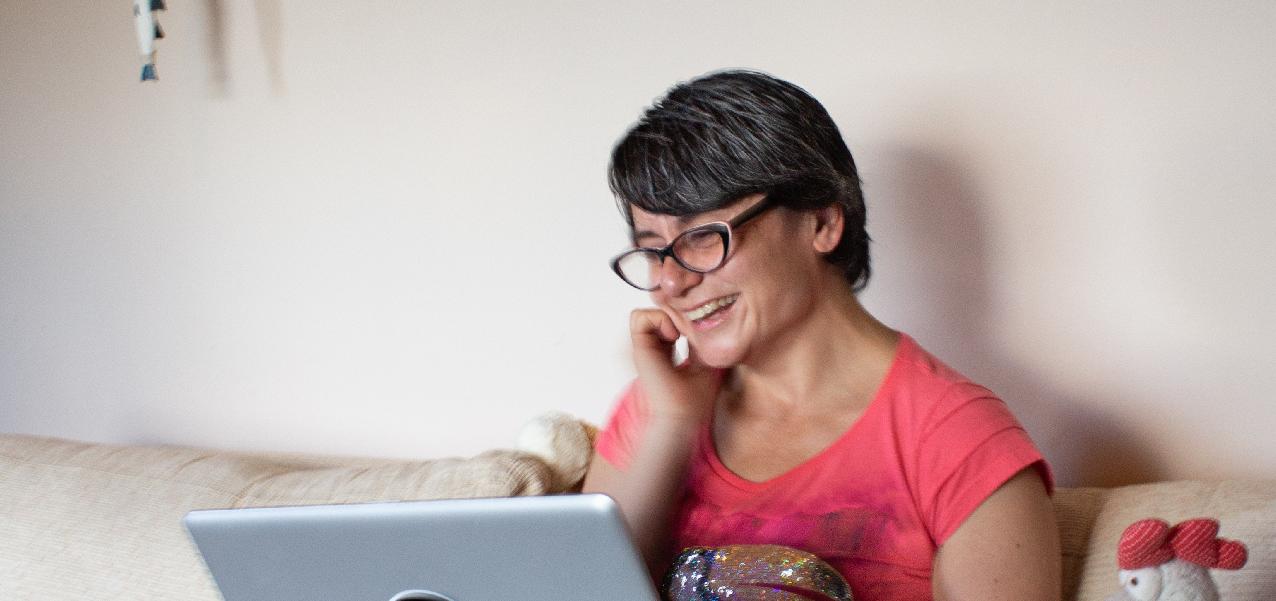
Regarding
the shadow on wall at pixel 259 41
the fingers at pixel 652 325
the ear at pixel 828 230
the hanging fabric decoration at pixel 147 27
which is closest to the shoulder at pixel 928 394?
the ear at pixel 828 230

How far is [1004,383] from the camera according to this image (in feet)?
4.98

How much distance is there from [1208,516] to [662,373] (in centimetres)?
57

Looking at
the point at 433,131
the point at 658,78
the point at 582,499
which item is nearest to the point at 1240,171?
Answer: the point at 658,78

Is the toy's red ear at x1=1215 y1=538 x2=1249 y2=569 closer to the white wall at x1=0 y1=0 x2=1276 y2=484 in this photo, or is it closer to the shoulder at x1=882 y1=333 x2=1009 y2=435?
the shoulder at x1=882 y1=333 x2=1009 y2=435

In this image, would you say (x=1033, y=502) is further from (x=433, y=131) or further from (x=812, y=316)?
(x=433, y=131)

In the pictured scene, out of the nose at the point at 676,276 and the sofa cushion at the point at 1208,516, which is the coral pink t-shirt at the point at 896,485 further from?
the nose at the point at 676,276

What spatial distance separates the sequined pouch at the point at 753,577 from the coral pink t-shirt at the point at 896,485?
171mm

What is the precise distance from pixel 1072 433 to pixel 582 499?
869 mm

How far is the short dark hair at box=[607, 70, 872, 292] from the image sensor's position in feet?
4.05

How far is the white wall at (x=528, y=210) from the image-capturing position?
1.40 metres

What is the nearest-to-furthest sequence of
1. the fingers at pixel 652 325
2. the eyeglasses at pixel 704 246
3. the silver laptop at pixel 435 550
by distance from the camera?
the silver laptop at pixel 435 550 < the eyeglasses at pixel 704 246 < the fingers at pixel 652 325

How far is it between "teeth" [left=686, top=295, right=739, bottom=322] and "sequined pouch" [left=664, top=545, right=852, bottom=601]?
289 mm

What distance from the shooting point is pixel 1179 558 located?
A: 98cm

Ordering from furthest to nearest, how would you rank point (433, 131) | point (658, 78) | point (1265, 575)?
point (433, 131), point (658, 78), point (1265, 575)
